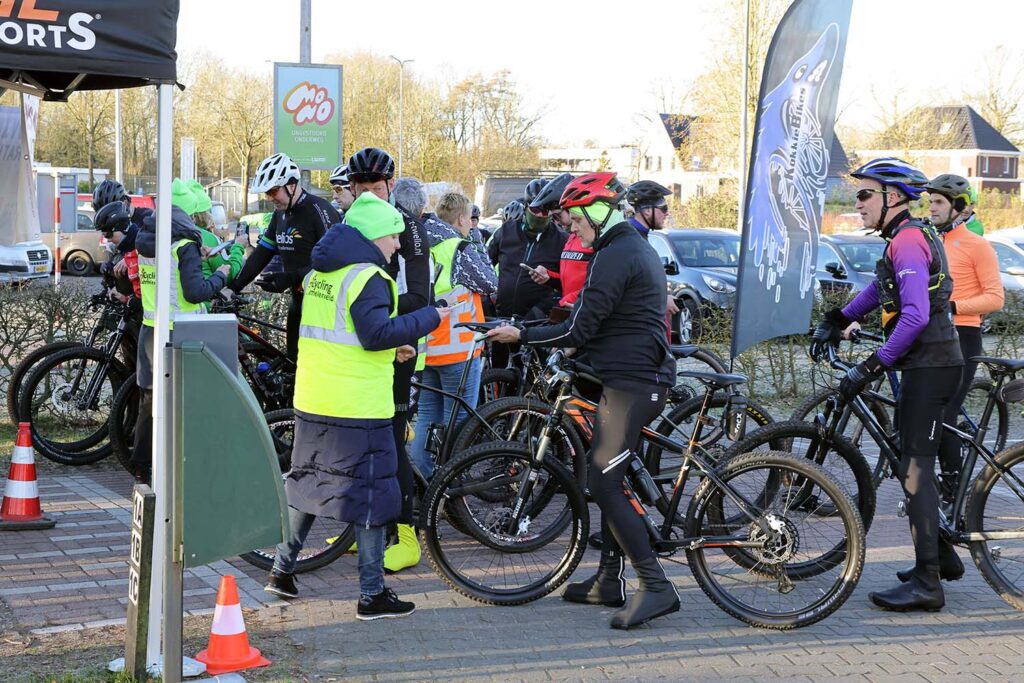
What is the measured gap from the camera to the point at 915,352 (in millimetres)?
5477

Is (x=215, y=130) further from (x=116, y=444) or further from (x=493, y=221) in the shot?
(x=116, y=444)

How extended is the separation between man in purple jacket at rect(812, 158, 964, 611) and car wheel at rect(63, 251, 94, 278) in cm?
2834

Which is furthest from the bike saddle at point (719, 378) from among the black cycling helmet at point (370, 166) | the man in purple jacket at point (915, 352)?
the black cycling helmet at point (370, 166)

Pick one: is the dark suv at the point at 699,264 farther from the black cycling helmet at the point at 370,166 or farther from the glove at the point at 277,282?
the black cycling helmet at the point at 370,166

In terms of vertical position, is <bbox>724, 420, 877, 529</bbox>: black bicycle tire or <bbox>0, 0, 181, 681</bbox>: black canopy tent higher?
<bbox>0, 0, 181, 681</bbox>: black canopy tent

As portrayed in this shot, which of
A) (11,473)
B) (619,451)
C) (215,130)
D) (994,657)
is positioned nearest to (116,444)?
(11,473)

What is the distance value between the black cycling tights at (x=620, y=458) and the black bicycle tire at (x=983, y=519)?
158 centimetres

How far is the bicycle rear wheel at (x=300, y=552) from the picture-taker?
5832 millimetres

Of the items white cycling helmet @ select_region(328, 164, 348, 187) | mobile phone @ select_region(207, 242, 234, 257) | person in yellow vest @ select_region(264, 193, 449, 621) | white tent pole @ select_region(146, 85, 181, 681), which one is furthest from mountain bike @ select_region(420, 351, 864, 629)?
mobile phone @ select_region(207, 242, 234, 257)

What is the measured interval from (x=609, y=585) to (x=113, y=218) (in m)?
4.42

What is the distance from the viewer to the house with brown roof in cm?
4556

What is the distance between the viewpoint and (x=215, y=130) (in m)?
58.2

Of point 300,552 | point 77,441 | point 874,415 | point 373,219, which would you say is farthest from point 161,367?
point 77,441

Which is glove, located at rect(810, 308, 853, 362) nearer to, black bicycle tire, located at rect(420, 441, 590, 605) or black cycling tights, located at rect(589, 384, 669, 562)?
black cycling tights, located at rect(589, 384, 669, 562)
